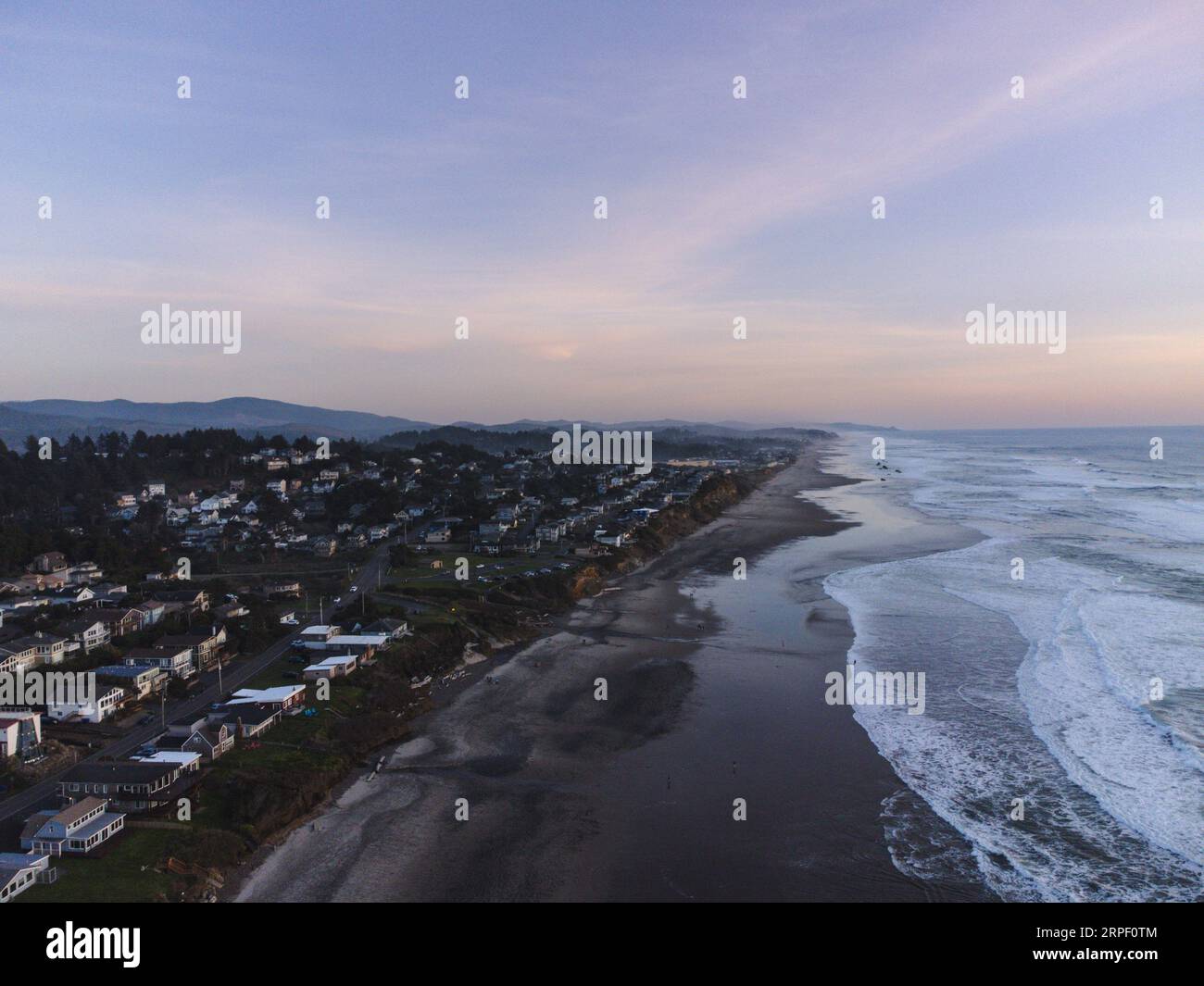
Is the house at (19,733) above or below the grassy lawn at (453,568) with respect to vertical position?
below

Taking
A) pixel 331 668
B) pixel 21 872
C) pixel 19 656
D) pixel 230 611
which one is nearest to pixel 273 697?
pixel 331 668

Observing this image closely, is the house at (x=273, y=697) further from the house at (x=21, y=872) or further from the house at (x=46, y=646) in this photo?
the house at (x=21, y=872)

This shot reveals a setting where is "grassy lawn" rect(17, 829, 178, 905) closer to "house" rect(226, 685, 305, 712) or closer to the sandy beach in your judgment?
the sandy beach

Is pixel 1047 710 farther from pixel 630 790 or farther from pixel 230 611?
pixel 230 611

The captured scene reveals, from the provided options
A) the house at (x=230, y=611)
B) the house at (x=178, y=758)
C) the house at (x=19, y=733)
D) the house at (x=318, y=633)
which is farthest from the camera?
the house at (x=230, y=611)

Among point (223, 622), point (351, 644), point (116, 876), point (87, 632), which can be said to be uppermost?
point (87, 632)

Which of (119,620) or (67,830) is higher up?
(119,620)

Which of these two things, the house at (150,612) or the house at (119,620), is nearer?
the house at (119,620)

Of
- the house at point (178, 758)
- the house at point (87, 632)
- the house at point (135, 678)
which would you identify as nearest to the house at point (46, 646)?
the house at point (87, 632)
